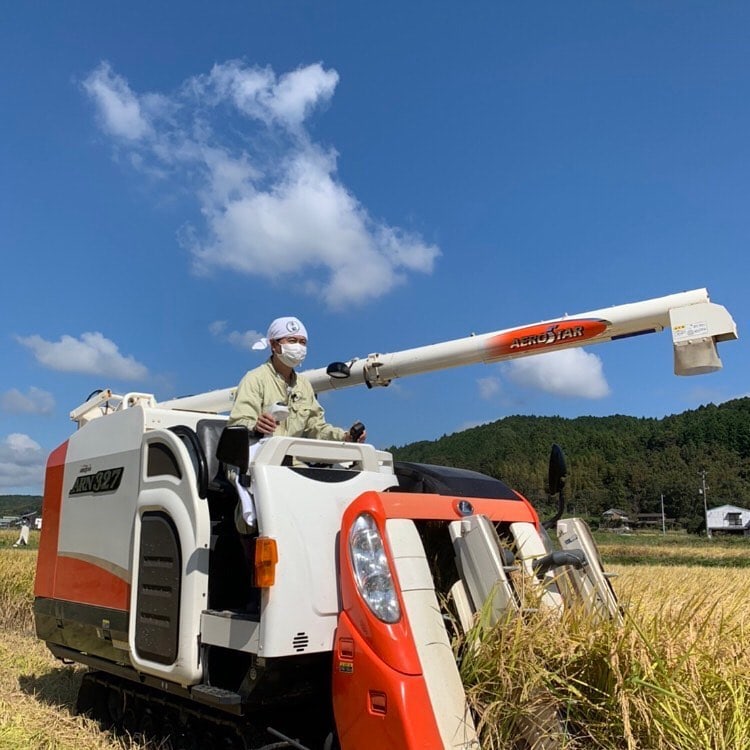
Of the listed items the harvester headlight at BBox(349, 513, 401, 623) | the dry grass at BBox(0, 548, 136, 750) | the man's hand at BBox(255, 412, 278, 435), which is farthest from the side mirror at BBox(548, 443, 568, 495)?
the dry grass at BBox(0, 548, 136, 750)

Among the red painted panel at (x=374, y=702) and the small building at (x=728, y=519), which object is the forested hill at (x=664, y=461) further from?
the red painted panel at (x=374, y=702)

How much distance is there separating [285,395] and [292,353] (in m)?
0.28

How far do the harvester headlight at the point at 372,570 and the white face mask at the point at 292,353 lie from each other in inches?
62.5

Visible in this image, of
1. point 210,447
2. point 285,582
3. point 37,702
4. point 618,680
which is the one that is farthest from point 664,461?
point 285,582

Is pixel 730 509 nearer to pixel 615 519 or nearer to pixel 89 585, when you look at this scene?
pixel 615 519

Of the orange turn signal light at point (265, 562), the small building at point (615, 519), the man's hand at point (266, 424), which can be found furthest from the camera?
the small building at point (615, 519)

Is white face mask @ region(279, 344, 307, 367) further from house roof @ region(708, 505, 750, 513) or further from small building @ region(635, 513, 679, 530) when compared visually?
house roof @ region(708, 505, 750, 513)

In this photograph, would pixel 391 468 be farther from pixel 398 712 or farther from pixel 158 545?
pixel 398 712

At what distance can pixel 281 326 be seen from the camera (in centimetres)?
479

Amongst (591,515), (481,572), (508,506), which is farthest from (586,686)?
(591,515)

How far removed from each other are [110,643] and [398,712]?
2.51m

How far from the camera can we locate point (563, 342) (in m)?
6.75

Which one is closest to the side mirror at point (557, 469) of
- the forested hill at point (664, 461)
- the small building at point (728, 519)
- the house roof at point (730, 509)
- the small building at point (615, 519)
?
the forested hill at point (664, 461)

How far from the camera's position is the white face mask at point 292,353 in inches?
188
